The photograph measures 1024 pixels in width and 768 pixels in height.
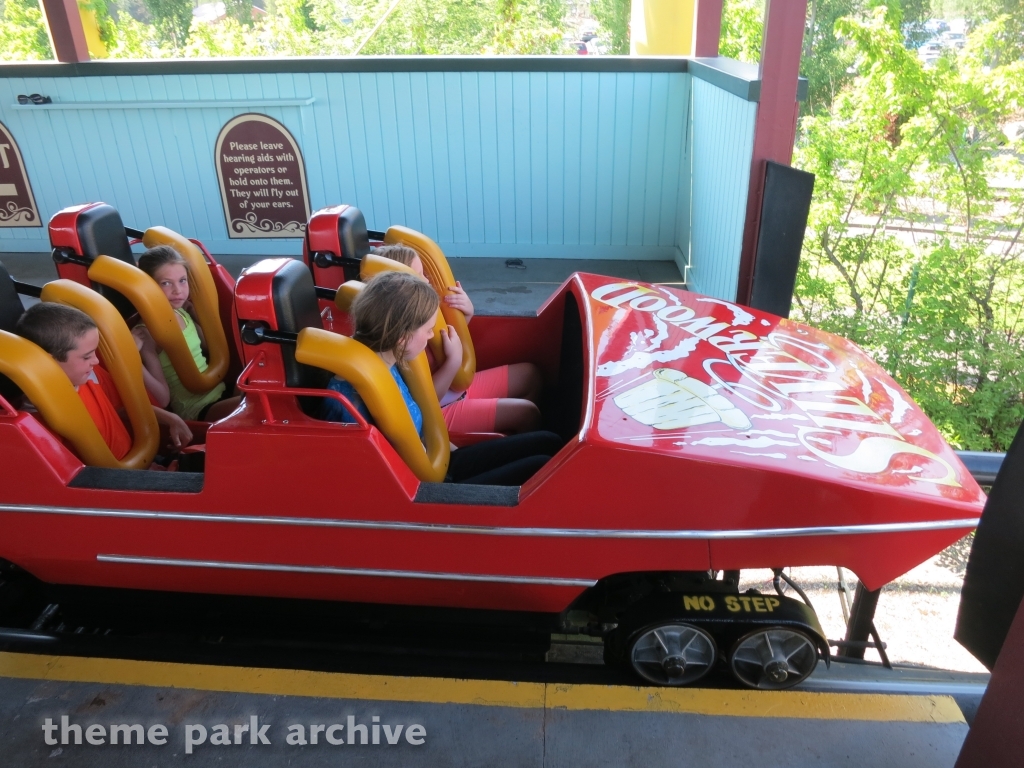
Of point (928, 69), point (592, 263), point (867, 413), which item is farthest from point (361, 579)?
point (928, 69)

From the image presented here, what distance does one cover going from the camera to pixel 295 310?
66.1 inches

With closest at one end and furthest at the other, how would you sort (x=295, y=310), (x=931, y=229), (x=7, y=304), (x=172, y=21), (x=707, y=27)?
1. (x=295, y=310)
2. (x=7, y=304)
3. (x=707, y=27)
4. (x=931, y=229)
5. (x=172, y=21)

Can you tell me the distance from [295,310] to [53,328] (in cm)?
59

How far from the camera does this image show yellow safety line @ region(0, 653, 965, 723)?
5.20 feet

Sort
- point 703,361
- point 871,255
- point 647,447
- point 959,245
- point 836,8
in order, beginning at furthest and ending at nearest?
point 836,8 < point 871,255 < point 959,245 < point 703,361 < point 647,447

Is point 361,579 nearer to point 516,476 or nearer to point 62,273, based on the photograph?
point 516,476

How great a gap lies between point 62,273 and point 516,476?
5.09 ft

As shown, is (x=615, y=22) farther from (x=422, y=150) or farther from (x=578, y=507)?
(x=578, y=507)

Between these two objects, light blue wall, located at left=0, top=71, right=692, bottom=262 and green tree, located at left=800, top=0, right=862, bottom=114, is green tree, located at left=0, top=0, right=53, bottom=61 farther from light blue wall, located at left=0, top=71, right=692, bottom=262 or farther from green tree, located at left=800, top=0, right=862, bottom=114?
green tree, located at left=800, top=0, right=862, bottom=114

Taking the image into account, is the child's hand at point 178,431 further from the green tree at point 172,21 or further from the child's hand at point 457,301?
the green tree at point 172,21

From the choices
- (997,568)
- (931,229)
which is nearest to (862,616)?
(997,568)

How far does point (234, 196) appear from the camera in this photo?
5.39 metres

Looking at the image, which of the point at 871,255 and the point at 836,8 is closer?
the point at 871,255

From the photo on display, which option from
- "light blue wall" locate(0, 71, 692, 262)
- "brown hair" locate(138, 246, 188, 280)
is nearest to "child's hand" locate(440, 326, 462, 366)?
"brown hair" locate(138, 246, 188, 280)
